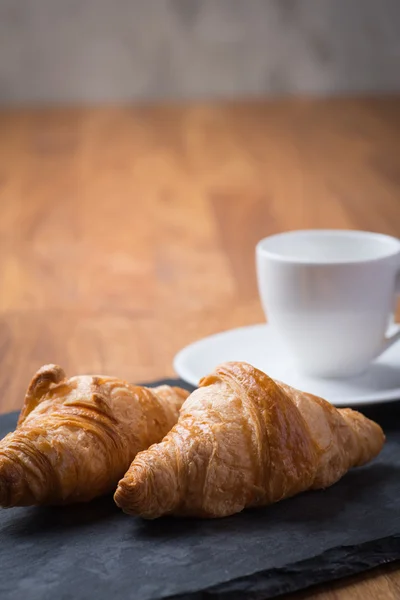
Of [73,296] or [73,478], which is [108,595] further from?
[73,296]

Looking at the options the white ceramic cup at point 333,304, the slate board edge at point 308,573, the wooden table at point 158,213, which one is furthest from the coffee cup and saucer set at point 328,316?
the slate board edge at point 308,573

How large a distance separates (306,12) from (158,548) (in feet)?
17.5

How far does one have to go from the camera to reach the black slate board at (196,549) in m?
0.75

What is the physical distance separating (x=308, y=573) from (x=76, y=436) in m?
0.25

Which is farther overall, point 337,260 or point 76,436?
point 337,260

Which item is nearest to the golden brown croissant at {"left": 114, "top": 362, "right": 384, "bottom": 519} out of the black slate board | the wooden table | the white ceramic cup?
the black slate board

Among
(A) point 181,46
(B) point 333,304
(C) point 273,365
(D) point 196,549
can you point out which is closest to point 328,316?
(B) point 333,304

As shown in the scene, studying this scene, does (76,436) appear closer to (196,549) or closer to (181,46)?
(196,549)

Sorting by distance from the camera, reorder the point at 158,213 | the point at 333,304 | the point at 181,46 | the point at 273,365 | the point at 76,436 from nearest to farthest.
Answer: the point at 76,436 → the point at 333,304 → the point at 273,365 → the point at 158,213 → the point at 181,46

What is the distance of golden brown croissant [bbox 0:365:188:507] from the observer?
0.86m

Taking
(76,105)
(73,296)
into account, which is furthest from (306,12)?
(73,296)

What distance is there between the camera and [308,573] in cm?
79

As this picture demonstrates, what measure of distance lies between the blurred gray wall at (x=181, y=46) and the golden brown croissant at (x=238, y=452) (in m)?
4.96

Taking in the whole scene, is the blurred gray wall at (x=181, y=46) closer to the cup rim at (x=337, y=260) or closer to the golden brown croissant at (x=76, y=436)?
the cup rim at (x=337, y=260)
